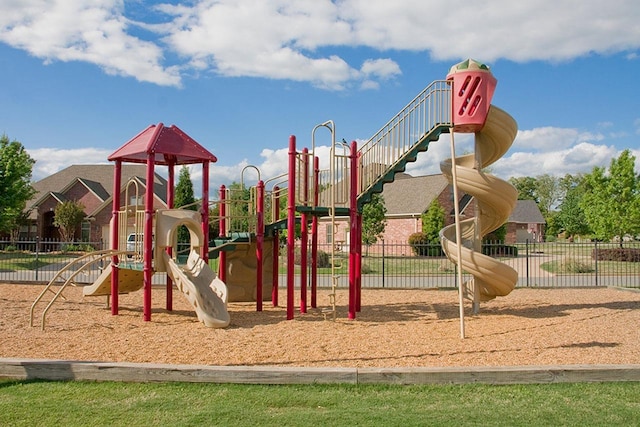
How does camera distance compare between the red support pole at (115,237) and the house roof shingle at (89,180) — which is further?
the house roof shingle at (89,180)

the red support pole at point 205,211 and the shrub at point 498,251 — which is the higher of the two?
the red support pole at point 205,211

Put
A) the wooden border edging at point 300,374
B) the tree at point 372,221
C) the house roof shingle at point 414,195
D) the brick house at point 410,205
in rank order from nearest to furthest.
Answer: the wooden border edging at point 300,374
the tree at point 372,221
the brick house at point 410,205
the house roof shingle at point 414,195

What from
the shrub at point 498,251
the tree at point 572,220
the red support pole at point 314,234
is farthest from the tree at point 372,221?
the tree at point 572,220

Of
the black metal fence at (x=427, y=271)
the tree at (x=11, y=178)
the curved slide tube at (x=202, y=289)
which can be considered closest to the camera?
the curved slide tube at (x=202, y=289)

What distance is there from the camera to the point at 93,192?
141 feet

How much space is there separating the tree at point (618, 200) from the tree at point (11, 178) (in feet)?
117

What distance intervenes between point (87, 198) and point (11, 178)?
12.1 meters

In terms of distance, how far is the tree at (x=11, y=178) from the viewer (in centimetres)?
3075

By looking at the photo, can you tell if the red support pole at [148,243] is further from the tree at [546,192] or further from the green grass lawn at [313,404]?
the tree at [546,192]

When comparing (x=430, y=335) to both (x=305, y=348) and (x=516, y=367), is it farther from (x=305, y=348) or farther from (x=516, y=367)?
(x=516, y=367)

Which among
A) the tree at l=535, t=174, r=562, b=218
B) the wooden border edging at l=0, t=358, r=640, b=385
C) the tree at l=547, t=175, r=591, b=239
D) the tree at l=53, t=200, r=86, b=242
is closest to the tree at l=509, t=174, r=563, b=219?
the tree at l=535, t=174, r=562, b=218

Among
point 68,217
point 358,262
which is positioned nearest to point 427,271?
point 358,262

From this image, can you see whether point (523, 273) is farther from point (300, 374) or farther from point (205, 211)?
point (300, 374)

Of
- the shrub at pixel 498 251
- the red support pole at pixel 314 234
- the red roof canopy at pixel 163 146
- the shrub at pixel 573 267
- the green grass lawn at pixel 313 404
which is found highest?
the red roof canopy at pixel 163 146
